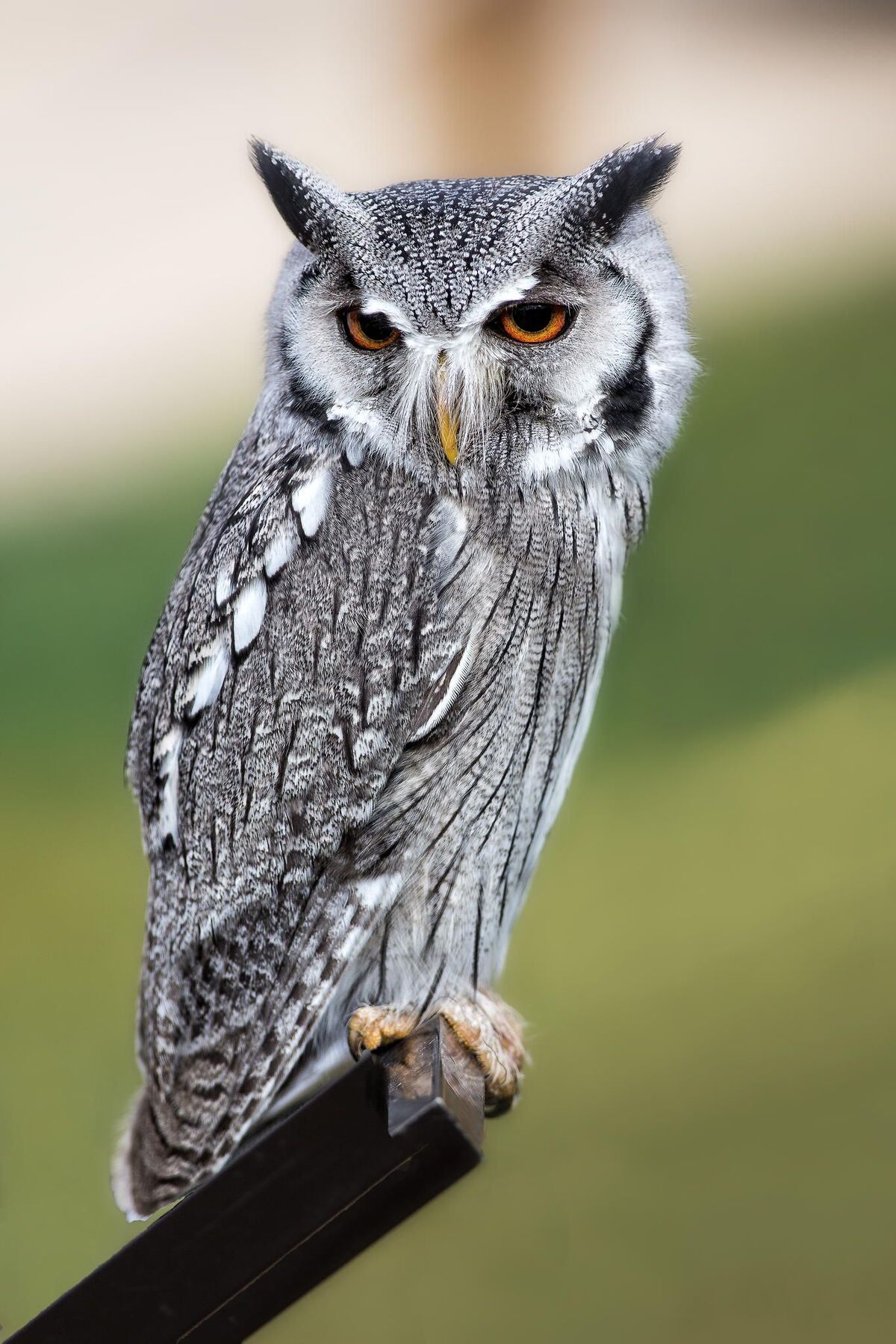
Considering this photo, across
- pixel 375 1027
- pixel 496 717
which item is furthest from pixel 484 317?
pixel 375 1027

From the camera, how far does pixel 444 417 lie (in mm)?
A: 1179

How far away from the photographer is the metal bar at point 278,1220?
2.68 feet

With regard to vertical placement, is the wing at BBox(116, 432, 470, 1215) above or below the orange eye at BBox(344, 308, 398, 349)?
below

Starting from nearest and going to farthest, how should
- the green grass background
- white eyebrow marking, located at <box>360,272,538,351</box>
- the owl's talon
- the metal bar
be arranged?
1. the metal bar
2. white eyebrow marking, located at <box>360,272,538,351</box>
3. the owl's talon
4. the green grass background

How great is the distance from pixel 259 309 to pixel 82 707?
2.99 ft

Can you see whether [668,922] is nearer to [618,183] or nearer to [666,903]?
[666,903]

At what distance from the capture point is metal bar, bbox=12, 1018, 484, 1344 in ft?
2.68

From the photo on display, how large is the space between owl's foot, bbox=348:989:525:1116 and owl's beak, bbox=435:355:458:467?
0.64m

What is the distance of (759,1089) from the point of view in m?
2.12

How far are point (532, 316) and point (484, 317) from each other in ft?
0.22

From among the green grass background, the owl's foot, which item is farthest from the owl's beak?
the green grass background

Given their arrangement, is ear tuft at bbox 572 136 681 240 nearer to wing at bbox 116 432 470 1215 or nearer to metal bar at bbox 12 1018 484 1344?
wing at bbox 116 432 470 1215

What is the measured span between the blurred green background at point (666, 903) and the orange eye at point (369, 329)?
1069 millimetres

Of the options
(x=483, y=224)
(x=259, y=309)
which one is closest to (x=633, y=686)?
(x=259, y=309)
